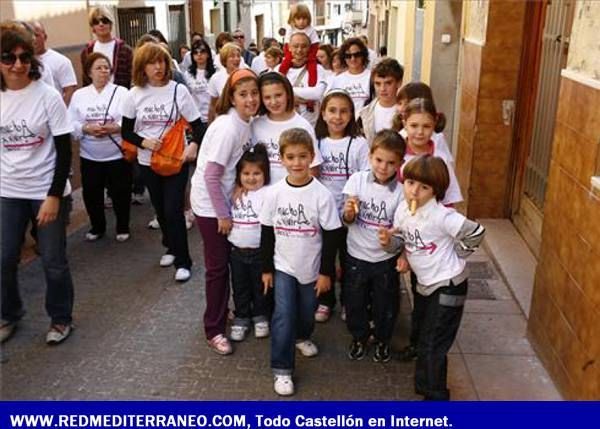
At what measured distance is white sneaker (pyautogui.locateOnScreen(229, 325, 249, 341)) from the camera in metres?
4.32

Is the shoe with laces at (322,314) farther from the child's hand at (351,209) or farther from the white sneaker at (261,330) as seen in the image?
the child's hand at (351,209)

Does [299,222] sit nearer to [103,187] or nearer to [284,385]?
[284,385]

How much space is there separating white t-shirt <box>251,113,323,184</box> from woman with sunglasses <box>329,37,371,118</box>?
6.89ft

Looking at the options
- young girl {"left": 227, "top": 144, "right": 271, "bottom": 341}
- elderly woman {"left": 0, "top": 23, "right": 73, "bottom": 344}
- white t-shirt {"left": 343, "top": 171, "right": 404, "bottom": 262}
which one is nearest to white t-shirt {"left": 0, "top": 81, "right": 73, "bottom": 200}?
elderly woman {"left": 0, "top": 23, "right": 73, "bottom": 344}

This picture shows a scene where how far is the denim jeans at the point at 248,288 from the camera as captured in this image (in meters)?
4.07

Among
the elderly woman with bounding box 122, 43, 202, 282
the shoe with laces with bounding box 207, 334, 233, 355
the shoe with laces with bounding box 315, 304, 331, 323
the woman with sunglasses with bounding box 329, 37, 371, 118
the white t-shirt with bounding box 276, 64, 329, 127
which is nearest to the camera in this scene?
the shoe with laces with bounding box 207, 334, 233, 355

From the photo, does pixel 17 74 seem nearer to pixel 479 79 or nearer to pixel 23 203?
pixel 23 203

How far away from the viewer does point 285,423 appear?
3.32 metres

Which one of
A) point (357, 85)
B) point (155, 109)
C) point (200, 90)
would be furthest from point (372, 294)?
point (200, 90)

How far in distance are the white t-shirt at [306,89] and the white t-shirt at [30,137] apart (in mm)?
2292

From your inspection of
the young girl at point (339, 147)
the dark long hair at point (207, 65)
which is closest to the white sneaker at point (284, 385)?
the young girl at point (339, 147)

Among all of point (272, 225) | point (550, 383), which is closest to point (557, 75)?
point (550, 383)

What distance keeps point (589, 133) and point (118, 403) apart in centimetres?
287

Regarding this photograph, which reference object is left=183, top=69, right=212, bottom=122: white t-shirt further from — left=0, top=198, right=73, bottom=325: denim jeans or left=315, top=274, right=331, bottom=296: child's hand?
left=315, top=274, right=331, bottom=296: child's hand
